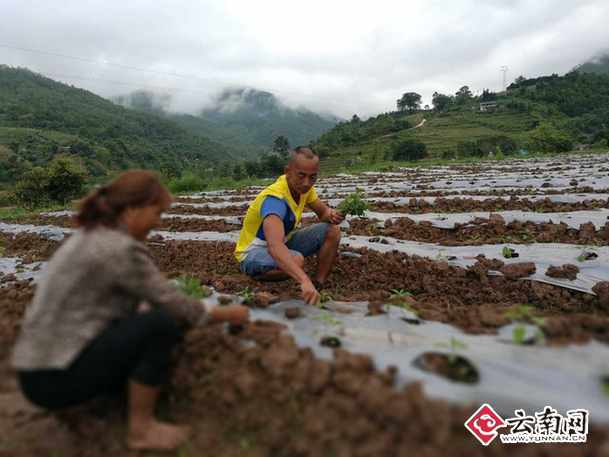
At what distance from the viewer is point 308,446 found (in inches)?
58.4

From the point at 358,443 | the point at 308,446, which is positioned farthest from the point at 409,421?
the point at 308,446

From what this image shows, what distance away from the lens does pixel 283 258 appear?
2744mm

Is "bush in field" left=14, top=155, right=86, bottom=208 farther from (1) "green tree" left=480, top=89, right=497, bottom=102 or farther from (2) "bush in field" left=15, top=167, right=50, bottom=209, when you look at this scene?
(1) "green tree" left=480, top=89, right=497, bottom=102

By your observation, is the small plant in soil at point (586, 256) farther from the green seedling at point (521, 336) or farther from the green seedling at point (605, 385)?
the green seedling at point (605, 385)

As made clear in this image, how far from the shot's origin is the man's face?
310cm

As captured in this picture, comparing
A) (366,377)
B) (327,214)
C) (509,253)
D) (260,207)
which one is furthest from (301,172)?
(509,253)

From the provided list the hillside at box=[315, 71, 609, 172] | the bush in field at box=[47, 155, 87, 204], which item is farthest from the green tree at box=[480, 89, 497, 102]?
the bush in field at box=[47, 155, 87, 204]

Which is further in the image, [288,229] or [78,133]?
[78,133]

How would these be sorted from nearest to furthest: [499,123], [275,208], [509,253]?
[275,208] < [509,253] < [499,123]

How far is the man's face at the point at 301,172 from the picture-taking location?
10.2 ft

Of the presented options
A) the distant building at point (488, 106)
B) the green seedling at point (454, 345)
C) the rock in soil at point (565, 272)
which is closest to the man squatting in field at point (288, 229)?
the green seedling at point (454, 345)

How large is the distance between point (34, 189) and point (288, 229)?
1760 centimetres

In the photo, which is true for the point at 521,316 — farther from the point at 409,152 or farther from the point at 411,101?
the point at 411,101

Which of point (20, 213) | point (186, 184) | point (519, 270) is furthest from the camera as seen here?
point (186, 184)
